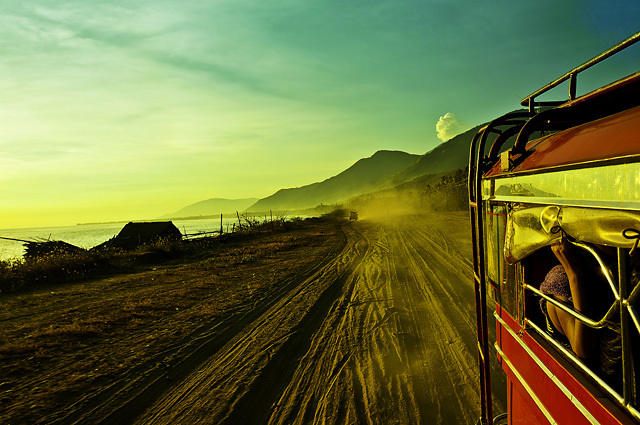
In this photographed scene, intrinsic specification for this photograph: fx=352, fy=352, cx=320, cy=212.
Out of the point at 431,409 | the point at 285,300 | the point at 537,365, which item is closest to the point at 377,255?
the point at 285,300

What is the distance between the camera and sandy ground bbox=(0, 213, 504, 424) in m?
3.95

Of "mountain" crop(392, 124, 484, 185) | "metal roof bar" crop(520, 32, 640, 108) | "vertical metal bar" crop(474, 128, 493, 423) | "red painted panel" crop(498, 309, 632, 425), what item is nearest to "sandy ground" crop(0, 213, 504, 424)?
"vertical metal bar" crop(474, 128, 493, 423)

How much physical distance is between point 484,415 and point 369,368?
5.64 ft

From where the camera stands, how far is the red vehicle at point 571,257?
1.50 meters

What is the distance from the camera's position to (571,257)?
1926 mm

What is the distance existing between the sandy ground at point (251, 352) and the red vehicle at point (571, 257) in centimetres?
149

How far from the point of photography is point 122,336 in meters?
6.43

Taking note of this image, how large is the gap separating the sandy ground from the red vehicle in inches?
58.6

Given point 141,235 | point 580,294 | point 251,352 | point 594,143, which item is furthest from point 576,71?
point 141,235

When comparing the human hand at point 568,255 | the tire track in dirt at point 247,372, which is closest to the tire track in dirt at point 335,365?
the tire track in dirt at point 247,372

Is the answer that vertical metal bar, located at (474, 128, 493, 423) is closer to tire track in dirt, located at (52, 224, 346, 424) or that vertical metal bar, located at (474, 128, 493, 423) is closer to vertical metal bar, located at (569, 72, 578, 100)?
vertical metal bar, located at (569, 72, 578, 100)

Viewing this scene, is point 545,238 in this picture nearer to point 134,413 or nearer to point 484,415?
point 484,415

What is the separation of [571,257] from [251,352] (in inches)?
185

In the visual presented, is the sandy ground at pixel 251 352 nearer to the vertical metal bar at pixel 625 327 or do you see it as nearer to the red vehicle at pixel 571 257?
→ the red vehicle at pixel 571 257
